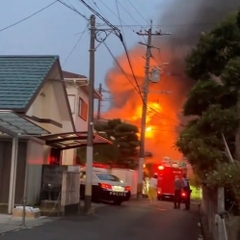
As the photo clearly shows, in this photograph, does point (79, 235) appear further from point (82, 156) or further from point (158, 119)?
point (158, 119)

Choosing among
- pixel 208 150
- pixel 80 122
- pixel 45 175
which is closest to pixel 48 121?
pixel 45 175

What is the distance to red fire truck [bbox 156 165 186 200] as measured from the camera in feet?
117

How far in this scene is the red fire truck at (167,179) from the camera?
117 feet

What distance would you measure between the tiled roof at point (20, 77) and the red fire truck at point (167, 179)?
13.4m

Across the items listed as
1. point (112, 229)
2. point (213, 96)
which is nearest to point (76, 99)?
point (112, 229)

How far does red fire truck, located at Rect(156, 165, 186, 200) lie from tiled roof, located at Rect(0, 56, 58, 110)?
1345 centimetres

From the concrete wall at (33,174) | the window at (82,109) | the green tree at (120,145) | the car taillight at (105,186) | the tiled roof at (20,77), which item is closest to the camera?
the concrete wall at (33,174)

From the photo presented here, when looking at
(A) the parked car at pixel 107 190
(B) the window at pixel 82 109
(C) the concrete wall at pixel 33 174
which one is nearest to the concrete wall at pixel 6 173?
(C) the concrete wall at pixel 33 174

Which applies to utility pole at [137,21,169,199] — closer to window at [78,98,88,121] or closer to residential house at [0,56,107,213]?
window at [78,98,88,121]

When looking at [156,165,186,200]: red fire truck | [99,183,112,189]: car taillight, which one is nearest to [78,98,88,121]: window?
[99,183,112,189]: car taillight

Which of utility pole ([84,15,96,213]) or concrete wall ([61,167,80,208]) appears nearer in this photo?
concrete wall ([61,167,80,208])

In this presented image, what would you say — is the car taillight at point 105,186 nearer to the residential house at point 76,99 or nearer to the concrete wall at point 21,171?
the residential house at point 76,99

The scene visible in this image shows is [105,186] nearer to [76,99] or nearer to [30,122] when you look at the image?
[76,99]

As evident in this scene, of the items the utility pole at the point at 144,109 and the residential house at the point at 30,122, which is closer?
the residential house at the point at 30,122
